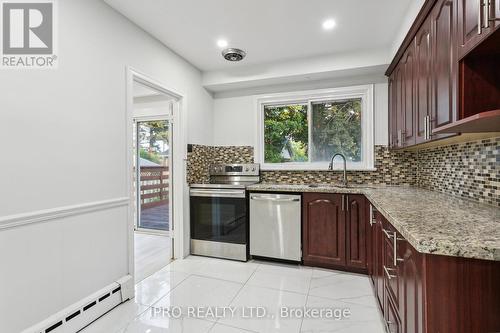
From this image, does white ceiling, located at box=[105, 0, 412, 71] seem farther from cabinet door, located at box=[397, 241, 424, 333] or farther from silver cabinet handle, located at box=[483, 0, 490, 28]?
cabinet door, located at box=[397, 241, 424, 333]

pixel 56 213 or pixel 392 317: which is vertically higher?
pixel 56 213

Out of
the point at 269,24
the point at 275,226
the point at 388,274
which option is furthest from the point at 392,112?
the point at 388,274

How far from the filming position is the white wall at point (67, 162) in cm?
150

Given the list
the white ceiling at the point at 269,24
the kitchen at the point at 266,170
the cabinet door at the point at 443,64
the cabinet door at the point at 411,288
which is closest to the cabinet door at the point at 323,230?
the kitchen at the point at 266,170

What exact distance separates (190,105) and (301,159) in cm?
172

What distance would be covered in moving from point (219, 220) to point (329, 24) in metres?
2.50

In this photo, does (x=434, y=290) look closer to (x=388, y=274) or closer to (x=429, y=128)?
(x=388, y=274)

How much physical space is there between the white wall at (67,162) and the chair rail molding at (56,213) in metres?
0.03

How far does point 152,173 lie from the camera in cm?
513

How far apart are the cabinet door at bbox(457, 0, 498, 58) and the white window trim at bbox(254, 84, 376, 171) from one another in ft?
6.33

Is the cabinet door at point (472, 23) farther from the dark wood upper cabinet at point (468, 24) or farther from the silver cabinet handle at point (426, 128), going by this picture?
the silver cabinet handle at point (426, 128)

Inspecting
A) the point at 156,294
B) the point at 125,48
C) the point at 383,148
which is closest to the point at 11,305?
the point at 156,294

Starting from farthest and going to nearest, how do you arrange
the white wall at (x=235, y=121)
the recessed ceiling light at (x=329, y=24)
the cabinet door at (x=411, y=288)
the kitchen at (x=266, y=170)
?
the white wall at (x=235, y=121), the recessed ceiling light at (x=329, y=24), the kitchen at (x=266, y=170), the cabinet door at (x=411, y=288)

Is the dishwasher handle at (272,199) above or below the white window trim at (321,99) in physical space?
below
